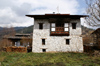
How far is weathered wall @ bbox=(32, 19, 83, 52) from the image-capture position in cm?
1625

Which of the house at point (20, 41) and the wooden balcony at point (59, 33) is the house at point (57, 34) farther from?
the house at point (20, 41)

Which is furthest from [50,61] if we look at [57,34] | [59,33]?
[59,33]

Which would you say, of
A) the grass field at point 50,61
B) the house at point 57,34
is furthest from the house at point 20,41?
the grass field at point 50,61

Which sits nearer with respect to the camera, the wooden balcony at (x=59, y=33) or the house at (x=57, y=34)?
the wooden balcony at (x=59, y=33)

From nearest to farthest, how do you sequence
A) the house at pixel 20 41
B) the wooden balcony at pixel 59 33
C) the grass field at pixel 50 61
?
1. the grass field at pixel 50 61
2. the wooden balcony at pixel 59 33
3. the house at pixel 20 41

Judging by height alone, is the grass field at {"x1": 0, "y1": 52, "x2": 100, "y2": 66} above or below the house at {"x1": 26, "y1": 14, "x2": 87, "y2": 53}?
below

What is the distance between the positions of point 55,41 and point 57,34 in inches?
62.8

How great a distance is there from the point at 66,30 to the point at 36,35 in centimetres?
666

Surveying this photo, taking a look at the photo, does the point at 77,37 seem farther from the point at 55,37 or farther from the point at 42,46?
the point at 42,46

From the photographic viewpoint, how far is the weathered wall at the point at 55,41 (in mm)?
16250

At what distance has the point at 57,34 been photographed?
52.9 feet

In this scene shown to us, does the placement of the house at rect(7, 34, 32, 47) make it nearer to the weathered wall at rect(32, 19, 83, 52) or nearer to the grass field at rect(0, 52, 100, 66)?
the weathered wall at rect(32, 19, 83, 52)

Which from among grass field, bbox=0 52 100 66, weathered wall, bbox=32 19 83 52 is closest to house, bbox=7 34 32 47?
weathered wall, bbox=32 19 83 52

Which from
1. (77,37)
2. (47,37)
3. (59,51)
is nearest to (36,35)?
(47,37)
